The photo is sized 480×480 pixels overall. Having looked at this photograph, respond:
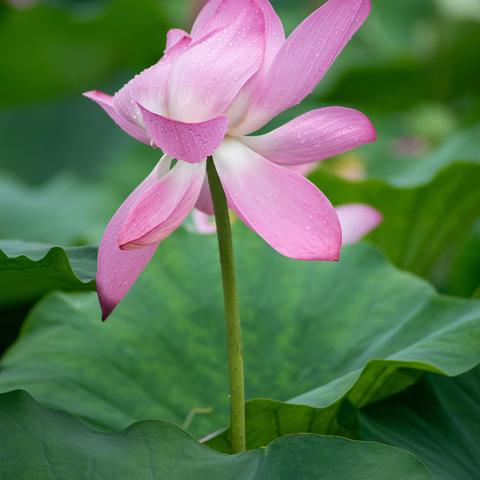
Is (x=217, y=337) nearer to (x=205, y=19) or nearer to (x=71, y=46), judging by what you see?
(x=205, y=19)

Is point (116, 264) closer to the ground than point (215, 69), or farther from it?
closer to the ground

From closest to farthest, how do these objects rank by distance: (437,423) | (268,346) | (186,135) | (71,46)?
(186,135) < (437,423) < (268,346) < (71,46)

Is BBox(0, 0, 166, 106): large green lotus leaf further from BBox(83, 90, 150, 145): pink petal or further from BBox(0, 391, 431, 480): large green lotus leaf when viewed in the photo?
BBox(0, 391, 431, 480): large green lotus leaf

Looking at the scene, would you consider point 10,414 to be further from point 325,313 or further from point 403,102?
point 403,102

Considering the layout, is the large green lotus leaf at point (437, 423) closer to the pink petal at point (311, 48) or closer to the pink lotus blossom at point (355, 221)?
the pink lotus blossom at point (355, 221)

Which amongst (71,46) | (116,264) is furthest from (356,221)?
(71,46)

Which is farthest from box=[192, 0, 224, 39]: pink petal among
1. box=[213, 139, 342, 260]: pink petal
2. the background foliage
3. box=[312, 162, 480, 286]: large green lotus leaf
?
box=[312, 162, 480, 286]: large green lotus leaf

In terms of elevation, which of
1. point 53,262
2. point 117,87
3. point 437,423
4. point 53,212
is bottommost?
point 117,87
